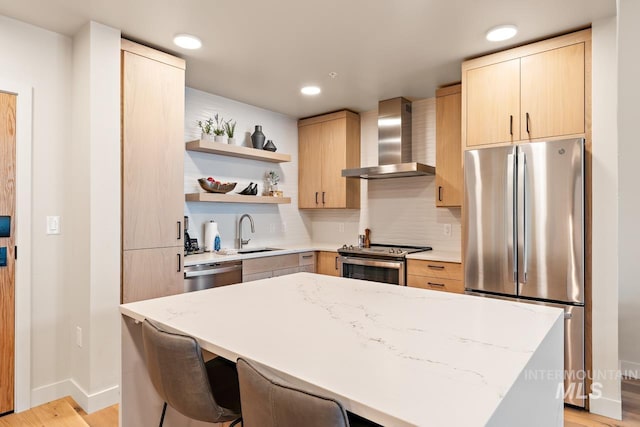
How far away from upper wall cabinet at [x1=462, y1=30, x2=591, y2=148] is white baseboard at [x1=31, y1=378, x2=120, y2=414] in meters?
3.17

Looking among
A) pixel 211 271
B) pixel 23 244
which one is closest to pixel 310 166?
pixel 211 271

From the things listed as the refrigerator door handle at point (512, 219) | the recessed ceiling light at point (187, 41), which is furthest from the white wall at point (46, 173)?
the refrigerator door handle at point (512, 219)

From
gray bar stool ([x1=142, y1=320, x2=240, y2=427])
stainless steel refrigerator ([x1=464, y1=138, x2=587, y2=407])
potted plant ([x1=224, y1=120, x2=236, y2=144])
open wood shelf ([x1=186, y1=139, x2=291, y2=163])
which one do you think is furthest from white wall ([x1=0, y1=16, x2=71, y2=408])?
stainless steel refrigerator ([x1=464, y1=138, x2=587, y2=407])

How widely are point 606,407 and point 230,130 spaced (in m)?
3.76

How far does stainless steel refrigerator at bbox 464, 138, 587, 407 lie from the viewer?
8.15 ft

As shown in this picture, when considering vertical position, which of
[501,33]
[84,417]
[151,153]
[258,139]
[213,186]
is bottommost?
[84,417]

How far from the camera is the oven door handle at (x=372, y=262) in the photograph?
360 centimetres

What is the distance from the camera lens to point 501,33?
262 cm

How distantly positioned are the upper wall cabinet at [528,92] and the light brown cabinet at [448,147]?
55 cm

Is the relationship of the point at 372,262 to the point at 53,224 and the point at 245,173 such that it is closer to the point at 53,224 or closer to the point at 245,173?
the point at 245,173

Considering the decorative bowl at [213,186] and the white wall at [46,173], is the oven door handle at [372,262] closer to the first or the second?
the decorative bowl at [213,186]

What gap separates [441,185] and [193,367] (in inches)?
120

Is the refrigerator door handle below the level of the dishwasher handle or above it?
above

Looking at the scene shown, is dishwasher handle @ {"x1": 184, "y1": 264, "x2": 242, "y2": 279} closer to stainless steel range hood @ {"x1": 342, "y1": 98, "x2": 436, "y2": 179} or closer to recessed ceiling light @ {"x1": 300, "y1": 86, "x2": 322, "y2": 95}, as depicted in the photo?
stainless steel range hood @ {"x1": 342, "y1": 98, "x2": 436, "y2": 179}
